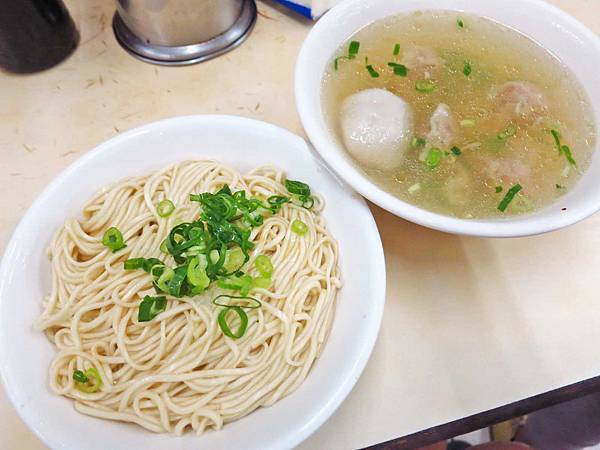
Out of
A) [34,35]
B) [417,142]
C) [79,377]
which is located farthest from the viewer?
[34,35]

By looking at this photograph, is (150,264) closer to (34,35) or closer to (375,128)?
(375,128)

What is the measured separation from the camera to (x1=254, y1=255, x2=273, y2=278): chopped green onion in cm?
131

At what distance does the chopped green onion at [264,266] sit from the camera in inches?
51.5

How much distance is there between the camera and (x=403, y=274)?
59.5 inches

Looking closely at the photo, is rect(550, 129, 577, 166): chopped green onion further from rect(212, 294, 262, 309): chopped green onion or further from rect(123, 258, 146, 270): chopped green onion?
rect(123, 258, 146, 270): chopped green onion

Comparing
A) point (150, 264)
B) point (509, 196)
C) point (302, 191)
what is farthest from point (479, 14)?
point (150, 264)

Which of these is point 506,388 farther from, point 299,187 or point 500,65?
point 500,65

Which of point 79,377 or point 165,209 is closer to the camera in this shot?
point 79,377

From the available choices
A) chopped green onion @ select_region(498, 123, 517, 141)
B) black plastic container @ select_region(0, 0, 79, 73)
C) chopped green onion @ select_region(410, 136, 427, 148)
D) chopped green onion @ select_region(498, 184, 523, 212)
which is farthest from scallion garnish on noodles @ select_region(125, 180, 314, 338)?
black plastic container @ select_region(0, 0, 79, 73)

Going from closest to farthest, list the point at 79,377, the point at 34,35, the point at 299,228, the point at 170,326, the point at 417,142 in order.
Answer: the point at 79,377 → the point at 170,326 → the point at 299,228 → the point at 417,142 → the point at 34,35

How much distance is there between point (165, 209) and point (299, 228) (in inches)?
15.6

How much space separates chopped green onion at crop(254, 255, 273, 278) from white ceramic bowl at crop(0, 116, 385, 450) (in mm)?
209

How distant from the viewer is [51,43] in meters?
2.00

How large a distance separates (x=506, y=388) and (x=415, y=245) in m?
0.48
